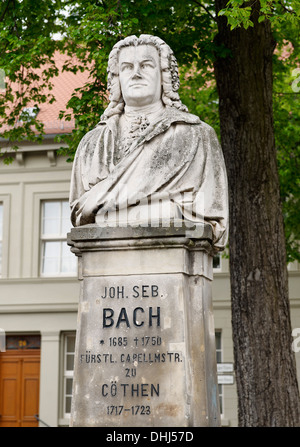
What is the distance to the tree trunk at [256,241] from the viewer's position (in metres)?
10.6

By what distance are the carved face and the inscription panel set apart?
1468mm

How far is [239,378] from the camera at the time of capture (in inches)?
426

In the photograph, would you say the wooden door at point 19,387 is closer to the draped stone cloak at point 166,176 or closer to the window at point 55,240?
the window at point 55,240

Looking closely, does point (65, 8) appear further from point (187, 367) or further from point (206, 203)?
point (187, 367)

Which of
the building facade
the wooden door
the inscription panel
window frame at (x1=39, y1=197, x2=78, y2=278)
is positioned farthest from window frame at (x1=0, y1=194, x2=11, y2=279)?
the inscription panel

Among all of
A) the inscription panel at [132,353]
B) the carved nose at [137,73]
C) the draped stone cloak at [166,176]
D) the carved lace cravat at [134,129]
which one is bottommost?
the inscription panel at [132,353]

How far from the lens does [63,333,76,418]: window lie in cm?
2111

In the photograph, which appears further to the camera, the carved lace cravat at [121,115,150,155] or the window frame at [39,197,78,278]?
the window frame at [39,197,78,278]

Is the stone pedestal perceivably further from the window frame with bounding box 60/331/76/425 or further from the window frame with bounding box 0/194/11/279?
the window frame with bounding box 0/194/11/279

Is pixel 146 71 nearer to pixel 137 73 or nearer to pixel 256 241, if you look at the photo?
pixel 137 73

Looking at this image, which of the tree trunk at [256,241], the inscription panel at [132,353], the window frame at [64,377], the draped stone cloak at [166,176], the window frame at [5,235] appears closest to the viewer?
the inscription panel at [132,353]

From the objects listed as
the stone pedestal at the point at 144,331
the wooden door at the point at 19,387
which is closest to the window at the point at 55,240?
the wooden door at the point at 19,387

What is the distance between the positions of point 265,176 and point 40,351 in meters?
12.1

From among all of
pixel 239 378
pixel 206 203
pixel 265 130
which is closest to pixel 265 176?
pixel 265 130
